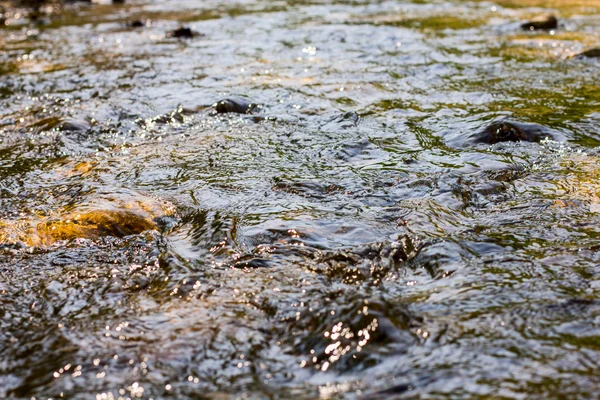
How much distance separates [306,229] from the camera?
4004mm

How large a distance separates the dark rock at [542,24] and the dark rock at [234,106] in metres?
5.60

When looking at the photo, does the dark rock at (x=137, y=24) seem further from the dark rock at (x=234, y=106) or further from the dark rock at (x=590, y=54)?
the dark rock at (x=590, y=54)

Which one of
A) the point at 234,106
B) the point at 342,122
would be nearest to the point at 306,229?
the point at 342,122

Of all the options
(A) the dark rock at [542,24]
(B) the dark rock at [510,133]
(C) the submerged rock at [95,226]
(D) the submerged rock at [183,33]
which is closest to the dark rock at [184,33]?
(D) the submerged rock at [183,33]

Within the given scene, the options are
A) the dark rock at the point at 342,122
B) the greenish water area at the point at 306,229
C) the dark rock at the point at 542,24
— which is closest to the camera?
the greenish water area at the point at 306,229

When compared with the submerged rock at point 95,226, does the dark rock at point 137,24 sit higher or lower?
higher

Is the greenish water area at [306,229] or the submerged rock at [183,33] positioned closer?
the greenish water area at [306,229]

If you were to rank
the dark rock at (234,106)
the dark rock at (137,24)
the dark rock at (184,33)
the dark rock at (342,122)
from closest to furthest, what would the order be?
the dark rock at (342,122) → the dark rock at (234,106) → the dark rock at (184,33) → the dark rock at (137,24)

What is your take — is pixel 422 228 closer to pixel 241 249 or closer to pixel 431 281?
pixel 431 281

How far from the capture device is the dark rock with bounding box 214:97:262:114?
6.68 m

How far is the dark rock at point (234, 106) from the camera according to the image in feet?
21.9

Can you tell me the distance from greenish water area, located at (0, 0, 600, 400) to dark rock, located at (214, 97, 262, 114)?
0.03 metres

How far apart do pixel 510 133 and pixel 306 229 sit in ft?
8.01

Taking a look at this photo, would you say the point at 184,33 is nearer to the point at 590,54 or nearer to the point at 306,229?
the point at 590,54
